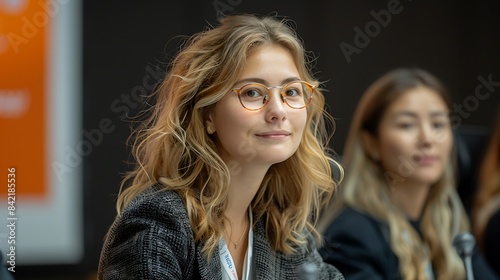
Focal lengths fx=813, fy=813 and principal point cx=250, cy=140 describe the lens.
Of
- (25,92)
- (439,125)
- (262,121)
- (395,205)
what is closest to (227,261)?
(262,121)

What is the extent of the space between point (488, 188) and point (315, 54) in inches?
38.5

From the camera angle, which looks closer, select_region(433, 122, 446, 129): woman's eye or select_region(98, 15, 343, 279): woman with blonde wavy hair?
select_region(98, 15, 343, 279): woman with blonde wavy hair

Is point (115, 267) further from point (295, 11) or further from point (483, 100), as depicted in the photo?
point (483, 100)

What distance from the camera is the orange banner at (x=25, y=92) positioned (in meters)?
2.94

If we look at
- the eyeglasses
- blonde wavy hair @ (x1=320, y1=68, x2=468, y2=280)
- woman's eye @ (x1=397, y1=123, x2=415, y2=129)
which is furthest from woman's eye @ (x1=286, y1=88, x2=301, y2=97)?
woman's eye @ (x1=397, y1=123, x2=415, y2=129)

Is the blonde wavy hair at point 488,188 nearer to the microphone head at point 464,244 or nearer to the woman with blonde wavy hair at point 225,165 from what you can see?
the microphone head at point 464,244

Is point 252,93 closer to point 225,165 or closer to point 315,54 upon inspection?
point 225,165

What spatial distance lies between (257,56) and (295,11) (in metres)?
2.00

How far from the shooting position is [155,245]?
1473mm

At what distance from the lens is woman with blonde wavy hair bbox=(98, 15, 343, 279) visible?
152 centimetres

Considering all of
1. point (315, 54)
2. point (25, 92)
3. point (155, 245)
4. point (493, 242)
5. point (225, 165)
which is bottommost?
point (493, 242)

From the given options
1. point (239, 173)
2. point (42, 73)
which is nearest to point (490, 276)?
point (239, 173)

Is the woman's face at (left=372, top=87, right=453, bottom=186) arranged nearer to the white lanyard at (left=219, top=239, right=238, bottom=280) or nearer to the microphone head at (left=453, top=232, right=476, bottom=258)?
the microphone head at (left=453, top=232, right=476, bottom=258)

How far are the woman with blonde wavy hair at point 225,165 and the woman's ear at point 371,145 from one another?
89 centimetres
